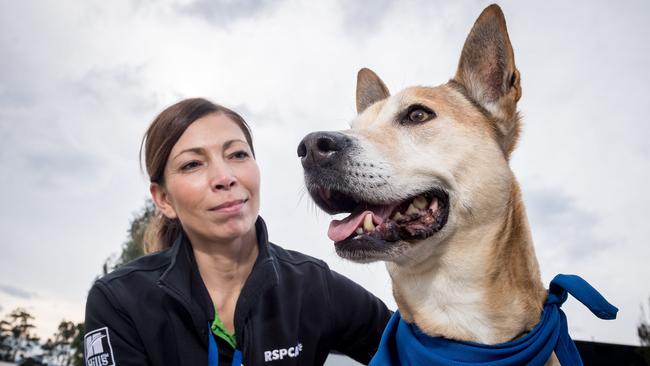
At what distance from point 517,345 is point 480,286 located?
34 cm

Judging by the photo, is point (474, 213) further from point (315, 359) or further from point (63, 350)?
point (63, 350)

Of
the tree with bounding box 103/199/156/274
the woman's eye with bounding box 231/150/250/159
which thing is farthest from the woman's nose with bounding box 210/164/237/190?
the tree with bounding box 103/199/156/274

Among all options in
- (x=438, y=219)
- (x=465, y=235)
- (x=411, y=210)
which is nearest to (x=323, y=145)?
(x=411, y=210)

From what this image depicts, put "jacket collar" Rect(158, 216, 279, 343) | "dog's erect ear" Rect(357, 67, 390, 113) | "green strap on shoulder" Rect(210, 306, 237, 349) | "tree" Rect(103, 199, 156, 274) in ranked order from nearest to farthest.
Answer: "jacket collar" Rect(158, 216, 279, 343) < "green strap on shoulder" Rect(210, 306, 237, 349) < "dog's erect ear" Rect(357, 67, 390, 113) < "tree" Rect(103, 199, 156, 274)

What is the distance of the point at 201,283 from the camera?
11.7ft

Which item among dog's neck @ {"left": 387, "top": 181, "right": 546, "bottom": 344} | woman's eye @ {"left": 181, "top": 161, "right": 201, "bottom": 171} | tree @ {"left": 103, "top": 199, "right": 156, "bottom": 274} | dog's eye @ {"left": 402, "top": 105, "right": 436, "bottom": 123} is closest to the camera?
dog's neck @ {"left": 387, "top": 181, "right": 546, "bottom": 344}

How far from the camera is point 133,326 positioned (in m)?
3.42

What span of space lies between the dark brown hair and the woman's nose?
1.50 ft

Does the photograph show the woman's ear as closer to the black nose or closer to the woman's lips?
the woman's lips

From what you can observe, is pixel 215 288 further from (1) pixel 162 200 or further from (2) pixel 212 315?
(1) pixel 162 200

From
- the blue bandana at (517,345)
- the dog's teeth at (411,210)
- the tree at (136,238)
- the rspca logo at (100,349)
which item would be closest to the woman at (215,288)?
the rspca logo at (100,349)

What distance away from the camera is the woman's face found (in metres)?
3.58

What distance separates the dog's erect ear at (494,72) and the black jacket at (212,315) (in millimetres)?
1692

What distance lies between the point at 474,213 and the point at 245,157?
5.80 feet
